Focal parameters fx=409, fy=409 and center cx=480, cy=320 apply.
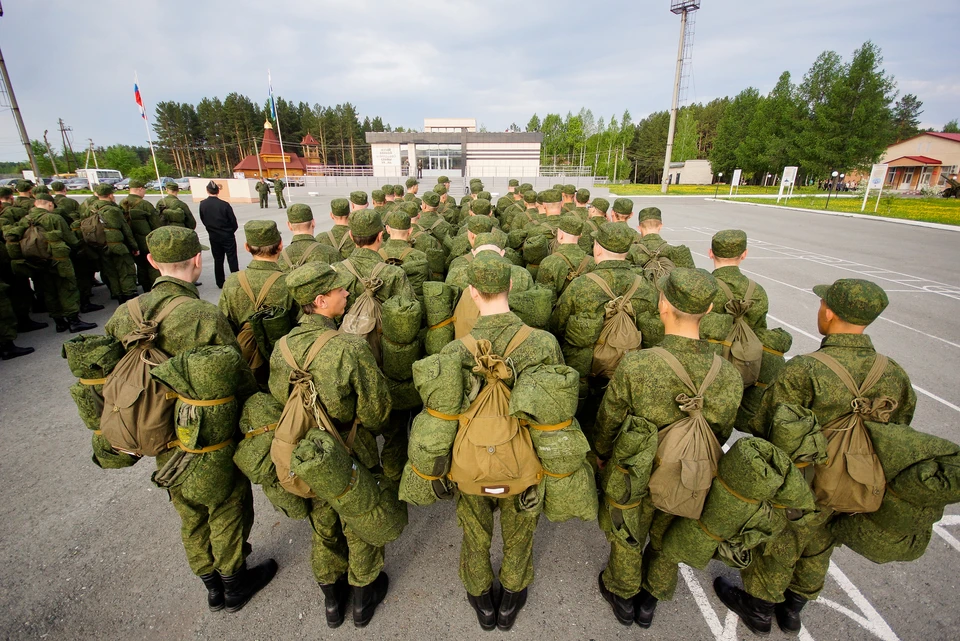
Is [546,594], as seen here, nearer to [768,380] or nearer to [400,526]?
[400,526]

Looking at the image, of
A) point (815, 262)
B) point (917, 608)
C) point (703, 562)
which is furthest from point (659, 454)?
point (815, 262)

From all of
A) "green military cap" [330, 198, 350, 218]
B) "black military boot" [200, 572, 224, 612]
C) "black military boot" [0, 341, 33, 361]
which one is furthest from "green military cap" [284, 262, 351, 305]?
"black military boot" [0, 341, 33, 361]

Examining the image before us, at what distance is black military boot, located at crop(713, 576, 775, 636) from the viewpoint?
2711 mm

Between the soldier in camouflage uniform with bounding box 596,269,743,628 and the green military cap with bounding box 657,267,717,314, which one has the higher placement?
the green military cap with bounding box 657,267,717,314

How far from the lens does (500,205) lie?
11.3m

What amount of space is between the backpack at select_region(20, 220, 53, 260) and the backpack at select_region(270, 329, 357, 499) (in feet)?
24.0

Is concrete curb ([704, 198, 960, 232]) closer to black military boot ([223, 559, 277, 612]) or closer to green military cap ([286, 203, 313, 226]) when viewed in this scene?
green military cap ([286, 203, 313, 226])

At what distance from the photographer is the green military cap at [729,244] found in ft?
12.8

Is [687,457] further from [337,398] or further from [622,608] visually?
[337,398]

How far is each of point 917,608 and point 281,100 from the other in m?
84.6

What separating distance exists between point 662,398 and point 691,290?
2.09 ft

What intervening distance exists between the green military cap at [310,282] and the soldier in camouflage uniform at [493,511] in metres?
0.90

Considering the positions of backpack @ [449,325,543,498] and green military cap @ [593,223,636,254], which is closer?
backpack @ [449,325,543,498]

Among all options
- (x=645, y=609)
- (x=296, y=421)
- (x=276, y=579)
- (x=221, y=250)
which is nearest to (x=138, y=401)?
(x=296, y=421)
